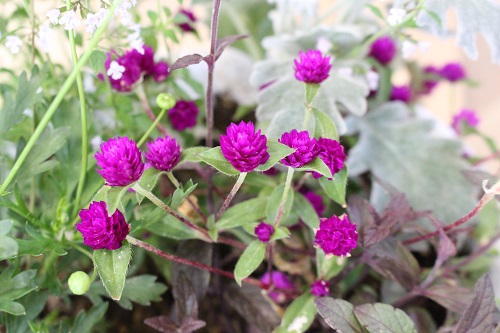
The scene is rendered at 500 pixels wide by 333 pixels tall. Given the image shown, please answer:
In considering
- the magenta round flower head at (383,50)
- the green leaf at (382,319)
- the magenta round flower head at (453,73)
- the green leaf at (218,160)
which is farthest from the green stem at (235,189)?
the magenta round flower head at (453,73)

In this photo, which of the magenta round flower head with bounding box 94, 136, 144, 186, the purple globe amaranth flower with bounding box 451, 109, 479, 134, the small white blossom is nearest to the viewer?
the magenta round flower head with bounding box 94, 136, 144, 186

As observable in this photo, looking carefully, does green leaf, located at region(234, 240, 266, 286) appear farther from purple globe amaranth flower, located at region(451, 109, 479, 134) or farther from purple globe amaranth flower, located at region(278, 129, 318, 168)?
purple globe amaranth flower, located at region(451, 109, 479, 134)

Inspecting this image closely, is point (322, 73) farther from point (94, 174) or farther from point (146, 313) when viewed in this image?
point (146, 313)

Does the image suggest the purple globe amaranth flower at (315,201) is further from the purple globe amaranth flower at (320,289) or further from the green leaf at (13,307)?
the green leaf at (13,307)

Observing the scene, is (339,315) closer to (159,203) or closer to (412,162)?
(159,203)

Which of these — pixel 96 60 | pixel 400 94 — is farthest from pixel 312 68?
pixel 400 94

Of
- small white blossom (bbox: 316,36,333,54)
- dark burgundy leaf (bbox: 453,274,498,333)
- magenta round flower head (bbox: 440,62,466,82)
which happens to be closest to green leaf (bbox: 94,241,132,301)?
dark burgundy leaf (bbox: 453,274,498,333)

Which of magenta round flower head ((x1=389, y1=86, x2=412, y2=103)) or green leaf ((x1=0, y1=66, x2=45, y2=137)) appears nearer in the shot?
green leaf ((x1=0, y1=66, x2=45, y2=137))
